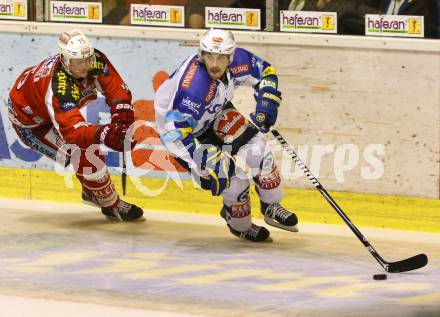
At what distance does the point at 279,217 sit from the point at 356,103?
1021 millimetres

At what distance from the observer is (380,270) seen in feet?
25.6

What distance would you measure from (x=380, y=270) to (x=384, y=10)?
188cm

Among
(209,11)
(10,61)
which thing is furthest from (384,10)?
(10,61)

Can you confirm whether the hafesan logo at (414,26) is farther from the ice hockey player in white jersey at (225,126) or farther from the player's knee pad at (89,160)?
the player's knee pad at (89,160)

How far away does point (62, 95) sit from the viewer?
855cm

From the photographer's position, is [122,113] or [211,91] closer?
[211,91]

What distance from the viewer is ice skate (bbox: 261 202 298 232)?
27.2ft

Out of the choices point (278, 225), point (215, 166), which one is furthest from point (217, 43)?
point (278, 225)

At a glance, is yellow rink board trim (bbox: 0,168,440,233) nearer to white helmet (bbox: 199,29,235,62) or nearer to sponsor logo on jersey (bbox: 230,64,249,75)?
sponsor logo on jersey (bbox: 230,64,249,75)

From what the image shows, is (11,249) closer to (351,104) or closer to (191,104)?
(191,104)

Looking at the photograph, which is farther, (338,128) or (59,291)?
(338,128)

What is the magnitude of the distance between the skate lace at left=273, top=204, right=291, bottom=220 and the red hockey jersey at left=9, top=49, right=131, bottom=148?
1233 millimetres

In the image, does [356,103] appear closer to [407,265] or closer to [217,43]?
[217,43]

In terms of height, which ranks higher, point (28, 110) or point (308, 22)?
point (308, 22)
